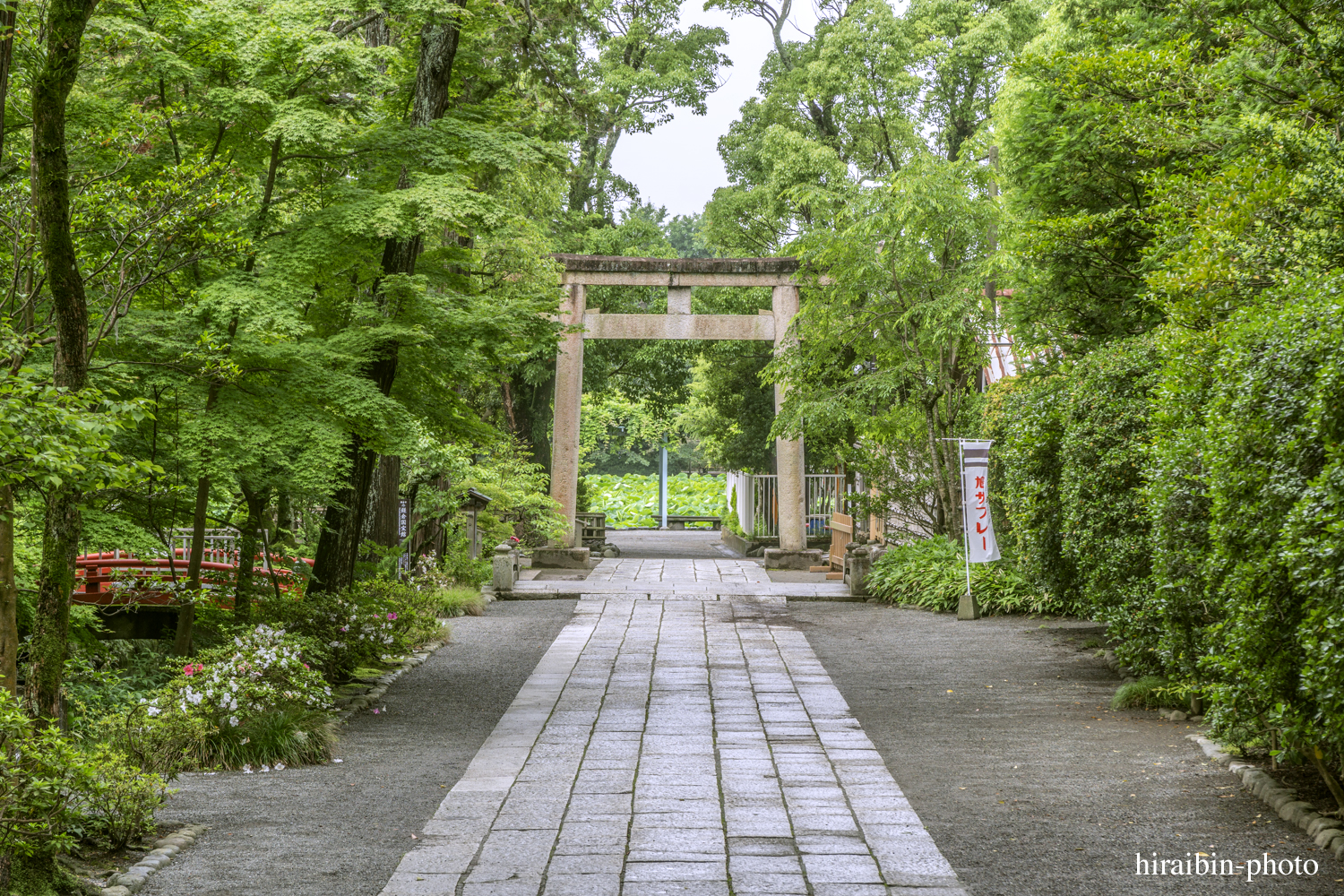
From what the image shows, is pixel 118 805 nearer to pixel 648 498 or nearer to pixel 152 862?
pixel 152 862

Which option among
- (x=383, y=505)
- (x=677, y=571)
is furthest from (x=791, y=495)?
(x=383, y=505)

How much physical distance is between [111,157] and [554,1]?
8.00 m

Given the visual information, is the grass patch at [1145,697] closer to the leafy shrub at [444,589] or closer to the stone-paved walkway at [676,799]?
the stone-paved walkway at [676,799]

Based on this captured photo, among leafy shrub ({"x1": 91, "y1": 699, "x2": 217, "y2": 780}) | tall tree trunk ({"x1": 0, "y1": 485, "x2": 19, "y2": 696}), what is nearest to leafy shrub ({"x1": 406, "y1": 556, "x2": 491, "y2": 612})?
leafy shrub ({"x1": 91, "y1": 699, "x2": 217, "y2": 780})

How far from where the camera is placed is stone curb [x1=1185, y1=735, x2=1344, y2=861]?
15.3ft

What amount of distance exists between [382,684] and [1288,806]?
626cm

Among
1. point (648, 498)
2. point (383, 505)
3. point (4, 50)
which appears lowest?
point (383, 505)

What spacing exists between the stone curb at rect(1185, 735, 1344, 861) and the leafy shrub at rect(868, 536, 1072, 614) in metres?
5.41

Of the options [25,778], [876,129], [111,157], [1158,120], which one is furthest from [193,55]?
[876,129]

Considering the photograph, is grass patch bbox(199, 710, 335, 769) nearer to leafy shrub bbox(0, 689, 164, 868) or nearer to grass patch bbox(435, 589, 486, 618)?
leafy shrub bbox(0, 689, 164, 868)

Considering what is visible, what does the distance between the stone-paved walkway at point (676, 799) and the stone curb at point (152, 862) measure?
973 mm

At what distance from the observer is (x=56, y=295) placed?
14.6ft

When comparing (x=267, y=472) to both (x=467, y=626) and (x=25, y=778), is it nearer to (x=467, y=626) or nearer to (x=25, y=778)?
(x=25, y=778)

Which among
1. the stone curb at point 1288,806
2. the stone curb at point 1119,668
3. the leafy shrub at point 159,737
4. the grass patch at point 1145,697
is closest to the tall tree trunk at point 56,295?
the leafy shrub at point 159,737
